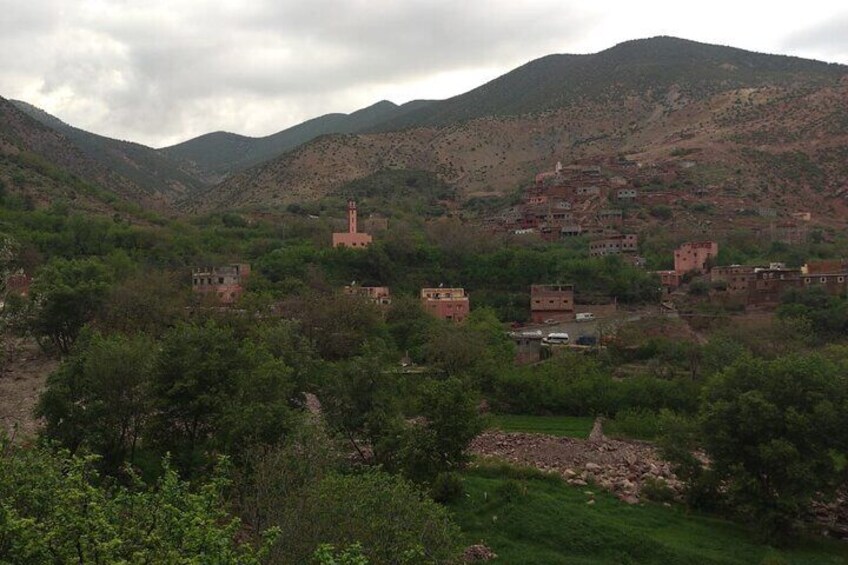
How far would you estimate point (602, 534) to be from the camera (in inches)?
634

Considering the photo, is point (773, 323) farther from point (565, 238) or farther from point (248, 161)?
point (248, 161)

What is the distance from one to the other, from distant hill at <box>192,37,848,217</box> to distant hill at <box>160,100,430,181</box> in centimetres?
4736

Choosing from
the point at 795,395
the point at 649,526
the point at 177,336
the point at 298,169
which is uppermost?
the point at 298,169

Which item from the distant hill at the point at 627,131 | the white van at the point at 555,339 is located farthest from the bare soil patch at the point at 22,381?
the distant hill at the point at 627,131

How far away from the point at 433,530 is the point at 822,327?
107 feet

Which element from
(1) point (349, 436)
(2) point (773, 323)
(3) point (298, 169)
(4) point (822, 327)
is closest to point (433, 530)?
(1) point (349, 436)

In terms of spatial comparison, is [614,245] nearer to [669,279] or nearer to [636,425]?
[669,279]

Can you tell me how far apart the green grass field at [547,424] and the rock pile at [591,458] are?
814 millimetres

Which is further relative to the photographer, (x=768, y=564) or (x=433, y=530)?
(x=768, y=564)

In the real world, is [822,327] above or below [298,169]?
below

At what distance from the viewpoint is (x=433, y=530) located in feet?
33.9

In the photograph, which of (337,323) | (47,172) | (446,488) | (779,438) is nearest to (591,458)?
(446,488)

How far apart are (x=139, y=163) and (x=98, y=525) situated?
406 ft

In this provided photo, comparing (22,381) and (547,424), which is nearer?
(22,381)
